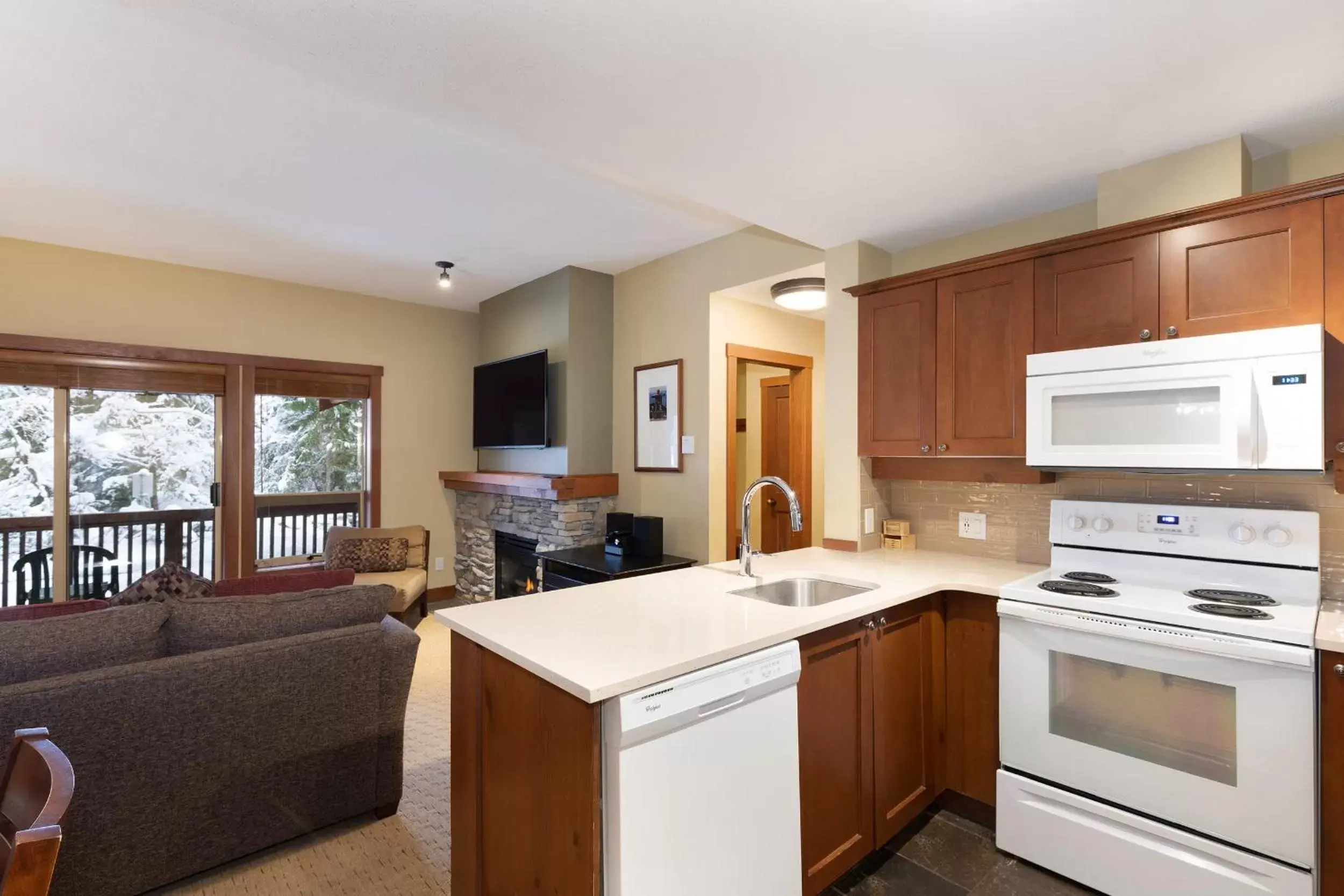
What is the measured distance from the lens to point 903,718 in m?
2.25

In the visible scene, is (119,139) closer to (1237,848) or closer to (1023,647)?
(1023,647)

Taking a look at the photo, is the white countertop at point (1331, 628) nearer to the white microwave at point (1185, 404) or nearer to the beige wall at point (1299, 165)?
the white microwave at point (1185, 404)

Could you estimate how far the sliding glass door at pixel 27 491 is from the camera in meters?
3.97

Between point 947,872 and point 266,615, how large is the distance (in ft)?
8.04

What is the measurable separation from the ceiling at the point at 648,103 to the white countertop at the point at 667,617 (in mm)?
1565

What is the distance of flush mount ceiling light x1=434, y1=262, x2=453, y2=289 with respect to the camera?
4.36m

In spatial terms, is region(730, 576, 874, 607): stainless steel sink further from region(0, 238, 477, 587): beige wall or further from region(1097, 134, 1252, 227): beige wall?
region(0, 238, 477, 587): beige wall

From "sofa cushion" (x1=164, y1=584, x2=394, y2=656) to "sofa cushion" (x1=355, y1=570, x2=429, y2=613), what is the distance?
205 centimetres

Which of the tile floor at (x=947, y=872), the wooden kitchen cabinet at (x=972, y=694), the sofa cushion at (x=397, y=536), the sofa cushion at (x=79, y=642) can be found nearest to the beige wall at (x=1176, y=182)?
the wooden kitchen cabinet at (x=972, y=694)

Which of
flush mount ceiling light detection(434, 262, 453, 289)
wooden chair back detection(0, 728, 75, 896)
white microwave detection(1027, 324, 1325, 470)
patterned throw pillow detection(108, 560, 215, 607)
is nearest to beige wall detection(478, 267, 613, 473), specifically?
flush mount ceiling light detection(434, 262, 453, 289)

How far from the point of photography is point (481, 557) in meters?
5.38

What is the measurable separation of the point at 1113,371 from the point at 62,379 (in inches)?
229

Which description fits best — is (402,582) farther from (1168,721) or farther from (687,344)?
(1168,721)

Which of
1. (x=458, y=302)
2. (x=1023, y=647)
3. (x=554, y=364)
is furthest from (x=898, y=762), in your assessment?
(x=458, y=302)
